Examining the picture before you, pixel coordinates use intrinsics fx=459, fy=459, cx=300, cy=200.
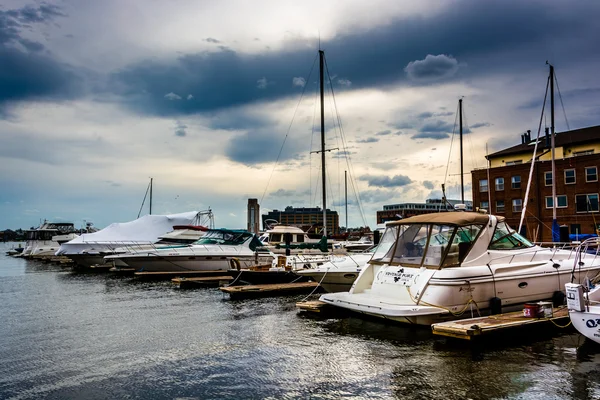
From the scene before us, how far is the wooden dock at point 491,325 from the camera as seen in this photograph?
1064cm

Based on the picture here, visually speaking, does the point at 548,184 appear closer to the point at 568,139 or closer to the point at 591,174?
the point at 591,174

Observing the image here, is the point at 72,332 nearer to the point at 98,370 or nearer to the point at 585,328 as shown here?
the point at 98,370

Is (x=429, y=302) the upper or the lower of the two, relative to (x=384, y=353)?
upper

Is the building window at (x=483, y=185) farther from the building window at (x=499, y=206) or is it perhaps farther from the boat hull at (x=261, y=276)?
the boat hull at (x=261, y=276)

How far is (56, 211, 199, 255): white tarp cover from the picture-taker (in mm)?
41250

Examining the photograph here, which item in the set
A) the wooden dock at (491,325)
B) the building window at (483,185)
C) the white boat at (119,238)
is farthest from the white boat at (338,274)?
the building window at (483,185)

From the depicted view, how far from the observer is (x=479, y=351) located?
33.8ft

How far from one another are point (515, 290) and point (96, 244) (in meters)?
37.2

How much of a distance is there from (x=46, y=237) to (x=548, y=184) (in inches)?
2700

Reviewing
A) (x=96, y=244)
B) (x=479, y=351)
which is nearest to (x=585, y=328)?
(x=479, y=351)

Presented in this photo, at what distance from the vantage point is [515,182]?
4859 cm

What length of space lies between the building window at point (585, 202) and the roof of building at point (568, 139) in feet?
20.4

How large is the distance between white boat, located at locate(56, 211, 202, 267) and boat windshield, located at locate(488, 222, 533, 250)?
1215 inches

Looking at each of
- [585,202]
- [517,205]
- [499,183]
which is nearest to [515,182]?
[499,183]
